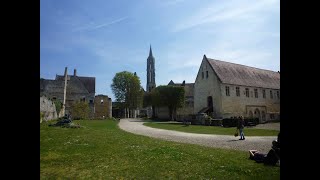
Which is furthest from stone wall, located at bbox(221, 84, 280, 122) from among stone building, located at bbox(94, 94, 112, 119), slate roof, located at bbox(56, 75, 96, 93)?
slate roof, located at bbox(56, 75, 96, 93)

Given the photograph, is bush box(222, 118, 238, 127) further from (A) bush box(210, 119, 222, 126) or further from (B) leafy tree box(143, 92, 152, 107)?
(B) leafy tree box(143, 92, 152, 107)

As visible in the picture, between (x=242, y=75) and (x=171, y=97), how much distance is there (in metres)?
15.3

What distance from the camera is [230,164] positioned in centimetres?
869

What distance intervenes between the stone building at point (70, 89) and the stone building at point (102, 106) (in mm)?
1074

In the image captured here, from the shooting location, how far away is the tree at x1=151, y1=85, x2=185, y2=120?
53688mm

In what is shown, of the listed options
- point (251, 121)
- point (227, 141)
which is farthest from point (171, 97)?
point (227, 141)

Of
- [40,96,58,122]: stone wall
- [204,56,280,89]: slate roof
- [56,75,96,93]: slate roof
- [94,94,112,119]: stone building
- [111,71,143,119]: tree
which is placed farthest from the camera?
[56,75,96,93]: slate roof

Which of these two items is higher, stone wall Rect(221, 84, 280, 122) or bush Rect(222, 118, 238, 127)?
stone wall Rect(221, 84, 280, 122)

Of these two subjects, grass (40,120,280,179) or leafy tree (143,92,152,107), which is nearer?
grass (40,120,280,179)

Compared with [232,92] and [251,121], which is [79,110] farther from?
[251,121]
